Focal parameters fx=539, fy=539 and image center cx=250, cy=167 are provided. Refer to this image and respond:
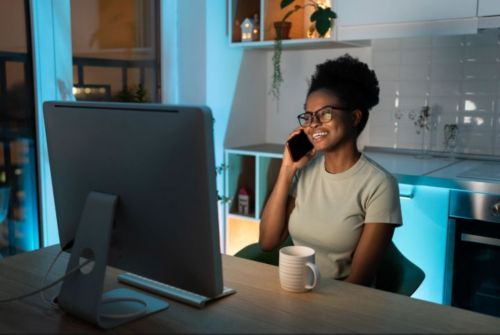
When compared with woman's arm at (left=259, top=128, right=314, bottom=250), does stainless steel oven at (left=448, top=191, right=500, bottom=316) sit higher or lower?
lower

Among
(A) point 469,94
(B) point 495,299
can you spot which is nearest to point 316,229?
(B) point 495,299

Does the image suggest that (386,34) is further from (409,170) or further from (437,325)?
(437,325)

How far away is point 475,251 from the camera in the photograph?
243cm

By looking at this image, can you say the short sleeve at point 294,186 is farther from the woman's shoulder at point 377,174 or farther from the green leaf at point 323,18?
the green leaf at point 323,18

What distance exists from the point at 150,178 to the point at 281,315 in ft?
1.33

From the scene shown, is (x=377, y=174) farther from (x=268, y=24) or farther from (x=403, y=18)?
(x=268, y=24)

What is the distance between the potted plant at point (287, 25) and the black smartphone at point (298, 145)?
1214mm

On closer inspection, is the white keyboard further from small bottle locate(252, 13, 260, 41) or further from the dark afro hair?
small bottle locate(252, 13, 260, 41)

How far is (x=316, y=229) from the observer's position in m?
1.68

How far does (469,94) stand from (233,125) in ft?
4.56

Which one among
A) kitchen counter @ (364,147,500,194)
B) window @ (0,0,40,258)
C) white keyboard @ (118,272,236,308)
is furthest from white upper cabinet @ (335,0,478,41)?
white keyboard @ (118,272,236,308)

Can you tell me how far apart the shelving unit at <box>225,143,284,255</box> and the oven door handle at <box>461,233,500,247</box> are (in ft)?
3.65

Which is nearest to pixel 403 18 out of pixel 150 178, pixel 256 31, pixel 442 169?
pixel 442 169

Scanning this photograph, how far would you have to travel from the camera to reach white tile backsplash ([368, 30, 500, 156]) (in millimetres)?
2822
